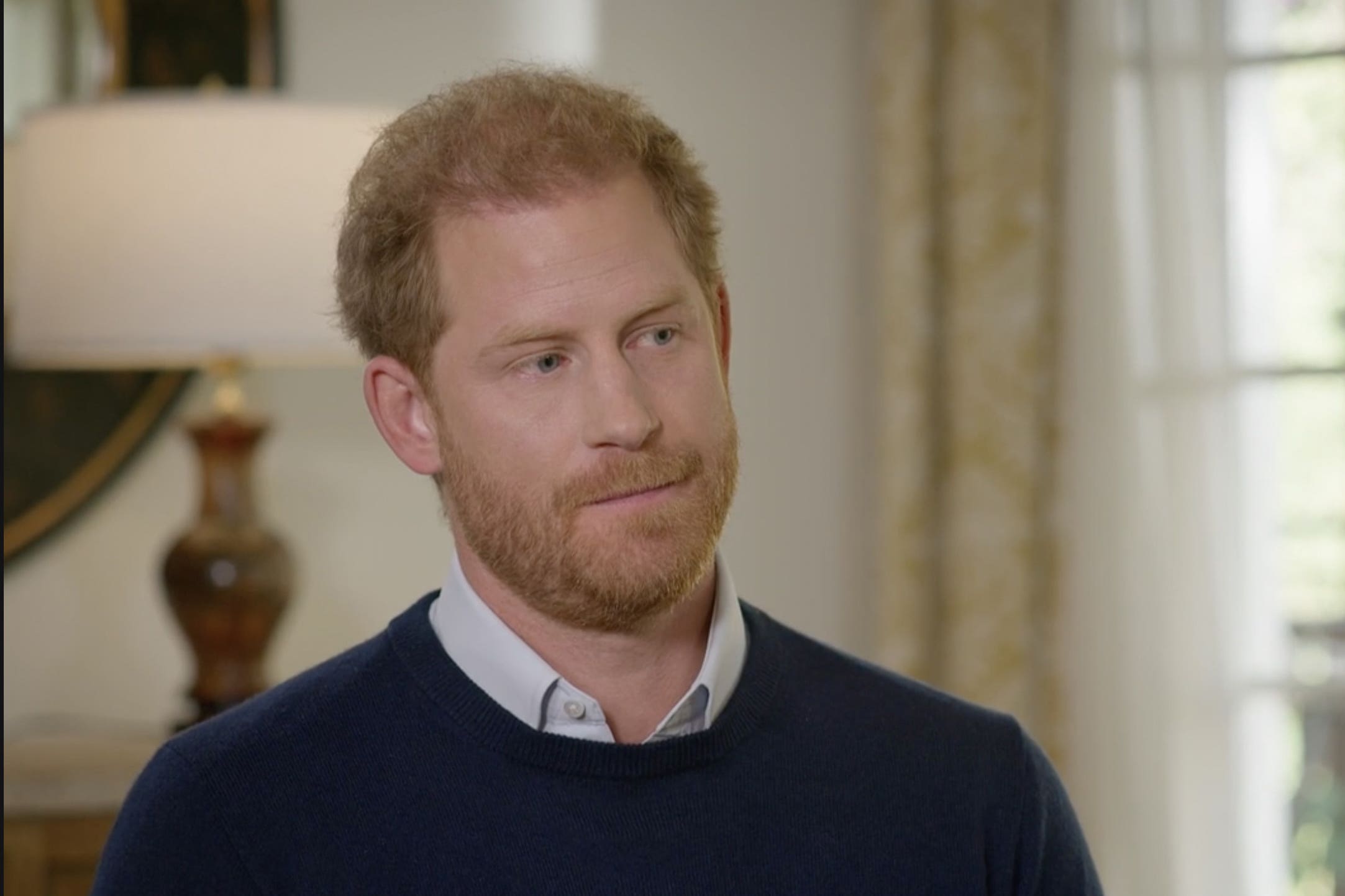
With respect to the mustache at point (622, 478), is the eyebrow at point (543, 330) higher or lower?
higher

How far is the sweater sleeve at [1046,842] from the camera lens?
1.54 meters

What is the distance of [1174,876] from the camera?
301 cm

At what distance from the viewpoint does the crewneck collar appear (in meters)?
1.42

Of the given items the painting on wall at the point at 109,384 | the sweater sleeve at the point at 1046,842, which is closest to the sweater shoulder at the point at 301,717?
the sweater sleeve at the point at 1046,842

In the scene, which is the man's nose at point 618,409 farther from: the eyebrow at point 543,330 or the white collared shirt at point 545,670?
the white collared shirt at point 545,670

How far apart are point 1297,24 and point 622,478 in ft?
7.35

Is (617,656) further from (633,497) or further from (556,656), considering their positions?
(633,497)

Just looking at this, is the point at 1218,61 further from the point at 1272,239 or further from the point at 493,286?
the point at 493,286

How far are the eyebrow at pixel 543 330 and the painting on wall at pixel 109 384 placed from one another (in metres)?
1.71

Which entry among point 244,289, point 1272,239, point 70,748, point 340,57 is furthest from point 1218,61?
point 70,748

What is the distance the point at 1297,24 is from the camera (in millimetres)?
3123

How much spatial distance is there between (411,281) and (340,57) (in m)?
1.72

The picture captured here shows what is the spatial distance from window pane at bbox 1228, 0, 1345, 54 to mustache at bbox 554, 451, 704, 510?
211cm

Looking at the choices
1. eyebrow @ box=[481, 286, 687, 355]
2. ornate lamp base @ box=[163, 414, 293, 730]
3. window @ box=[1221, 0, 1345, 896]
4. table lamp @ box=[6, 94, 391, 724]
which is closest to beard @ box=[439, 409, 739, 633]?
eyebrow @ box=[481, 286, 687, 355]
